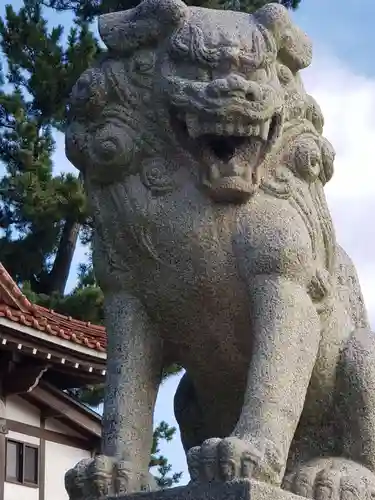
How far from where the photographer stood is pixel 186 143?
3033 millimetres

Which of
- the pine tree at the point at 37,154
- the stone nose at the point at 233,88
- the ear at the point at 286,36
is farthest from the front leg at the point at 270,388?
the pine tree at the point at 37,154

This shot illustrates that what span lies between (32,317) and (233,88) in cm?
743

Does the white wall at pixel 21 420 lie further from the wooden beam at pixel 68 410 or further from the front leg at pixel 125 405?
the front leg at pixel 125 405

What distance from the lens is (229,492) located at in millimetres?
2639

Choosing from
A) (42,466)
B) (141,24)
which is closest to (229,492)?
(141,24)

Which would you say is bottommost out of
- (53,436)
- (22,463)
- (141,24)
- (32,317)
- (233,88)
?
(233,88)

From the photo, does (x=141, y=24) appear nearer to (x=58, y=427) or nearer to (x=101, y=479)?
(x=101, y=479)

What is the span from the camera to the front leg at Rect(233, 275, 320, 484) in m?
2.79

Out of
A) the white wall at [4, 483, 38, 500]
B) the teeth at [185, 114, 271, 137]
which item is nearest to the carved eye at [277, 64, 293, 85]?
the teeth at [185, 114, 271, 137]

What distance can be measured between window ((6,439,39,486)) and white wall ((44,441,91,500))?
0.15 m

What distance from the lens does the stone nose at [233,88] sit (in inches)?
114

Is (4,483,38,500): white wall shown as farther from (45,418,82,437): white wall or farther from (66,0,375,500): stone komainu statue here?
(66,0,375,500): stone komainu statue

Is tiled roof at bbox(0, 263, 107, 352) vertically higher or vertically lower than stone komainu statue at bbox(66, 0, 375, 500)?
higher

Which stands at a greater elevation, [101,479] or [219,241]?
[219,241]
